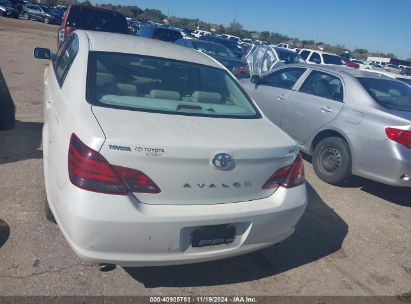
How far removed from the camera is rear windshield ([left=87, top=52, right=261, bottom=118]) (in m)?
2.97

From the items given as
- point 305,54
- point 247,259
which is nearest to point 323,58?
point 305,54

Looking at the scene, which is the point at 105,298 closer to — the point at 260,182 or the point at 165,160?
the point at 165,160

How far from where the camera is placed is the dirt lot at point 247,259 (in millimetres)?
2839

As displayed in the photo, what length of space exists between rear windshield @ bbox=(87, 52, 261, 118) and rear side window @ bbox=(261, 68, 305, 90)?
9.63 ft

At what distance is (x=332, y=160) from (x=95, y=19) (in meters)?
9.51

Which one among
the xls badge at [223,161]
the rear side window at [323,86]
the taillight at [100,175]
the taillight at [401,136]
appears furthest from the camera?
the rear side window at [323,86]

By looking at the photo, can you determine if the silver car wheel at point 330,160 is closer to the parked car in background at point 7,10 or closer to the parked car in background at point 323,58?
the parked car in background at point 323,58

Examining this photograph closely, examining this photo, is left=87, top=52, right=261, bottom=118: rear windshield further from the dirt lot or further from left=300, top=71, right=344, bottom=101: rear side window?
left=300, top=71, right=344, bottom=101: rear side window

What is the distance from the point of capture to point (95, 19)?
1219cm

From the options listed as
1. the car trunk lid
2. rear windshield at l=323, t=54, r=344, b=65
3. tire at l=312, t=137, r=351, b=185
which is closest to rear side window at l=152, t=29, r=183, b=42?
rear windshield at l=323, t=54, r=344, b=65

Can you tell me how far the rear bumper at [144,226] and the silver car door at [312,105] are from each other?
128 inches

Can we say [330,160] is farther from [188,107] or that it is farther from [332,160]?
[188,107]

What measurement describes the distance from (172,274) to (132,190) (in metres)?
0.99

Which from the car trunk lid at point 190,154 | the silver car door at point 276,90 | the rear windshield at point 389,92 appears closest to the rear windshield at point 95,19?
the silver car door at point 276,90
